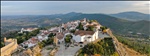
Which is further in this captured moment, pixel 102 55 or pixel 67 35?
pixel 67 35

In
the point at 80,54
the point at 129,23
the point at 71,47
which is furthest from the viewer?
the point at 129,23

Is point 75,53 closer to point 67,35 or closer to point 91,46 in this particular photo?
point 91,46

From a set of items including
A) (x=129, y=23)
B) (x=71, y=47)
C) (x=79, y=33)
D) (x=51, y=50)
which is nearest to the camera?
(x=51, y=50)

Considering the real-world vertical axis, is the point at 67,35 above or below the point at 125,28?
above

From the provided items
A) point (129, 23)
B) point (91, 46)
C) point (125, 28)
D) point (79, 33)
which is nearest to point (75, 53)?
point (91, 46)

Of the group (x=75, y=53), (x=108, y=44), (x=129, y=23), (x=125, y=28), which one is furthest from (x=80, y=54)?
(x=129, y=23)

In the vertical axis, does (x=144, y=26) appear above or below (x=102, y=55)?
below

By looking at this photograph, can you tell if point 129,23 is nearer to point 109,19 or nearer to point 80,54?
point 109,19

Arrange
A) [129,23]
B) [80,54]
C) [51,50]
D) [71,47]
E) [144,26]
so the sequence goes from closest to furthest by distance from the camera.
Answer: [80,54]
[51,50]
[71,47]
[144,26]
[129,23]

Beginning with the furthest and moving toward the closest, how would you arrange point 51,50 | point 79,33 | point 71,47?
1. point 79,33
2. point 71,47
3. point 51,50
